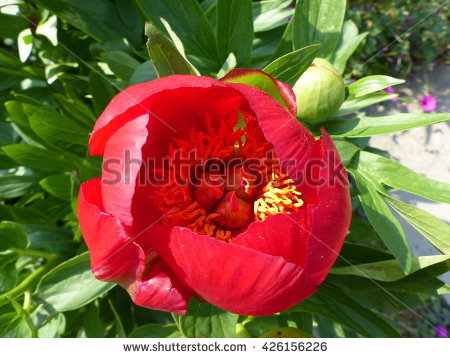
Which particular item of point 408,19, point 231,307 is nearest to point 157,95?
point 231,307

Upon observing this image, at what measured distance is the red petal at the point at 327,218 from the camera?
0.71 metres

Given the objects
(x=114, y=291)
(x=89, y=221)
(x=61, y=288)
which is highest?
(x=89, y=221)

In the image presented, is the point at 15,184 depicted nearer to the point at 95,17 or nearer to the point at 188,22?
the point at 95,17

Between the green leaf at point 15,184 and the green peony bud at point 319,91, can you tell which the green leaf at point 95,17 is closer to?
the green leaf at point 15,184

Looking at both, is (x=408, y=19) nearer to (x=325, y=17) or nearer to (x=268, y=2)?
(x=268, y=2)

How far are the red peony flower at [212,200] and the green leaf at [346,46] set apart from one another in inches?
15.0

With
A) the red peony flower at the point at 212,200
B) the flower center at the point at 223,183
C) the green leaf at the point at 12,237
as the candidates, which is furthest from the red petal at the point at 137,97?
the green leaf at the point at 12,237

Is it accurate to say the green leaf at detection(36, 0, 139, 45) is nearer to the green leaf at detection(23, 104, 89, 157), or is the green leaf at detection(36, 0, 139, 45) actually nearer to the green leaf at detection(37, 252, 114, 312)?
the green leaf at detection(23, 104, 89, 157)

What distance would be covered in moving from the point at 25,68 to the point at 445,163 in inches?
76.4

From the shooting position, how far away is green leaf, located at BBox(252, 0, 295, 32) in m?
1.23

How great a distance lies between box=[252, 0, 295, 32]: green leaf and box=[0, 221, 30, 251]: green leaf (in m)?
0.80

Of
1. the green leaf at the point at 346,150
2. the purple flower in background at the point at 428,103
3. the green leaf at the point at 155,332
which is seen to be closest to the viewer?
the green leaf at the point at 346,150

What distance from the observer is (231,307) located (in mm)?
733

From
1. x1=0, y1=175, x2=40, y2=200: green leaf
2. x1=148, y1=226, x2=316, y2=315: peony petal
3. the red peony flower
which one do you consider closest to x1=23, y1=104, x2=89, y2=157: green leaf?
x1=0, y1=175, x2=40, y2=200: green leaf
